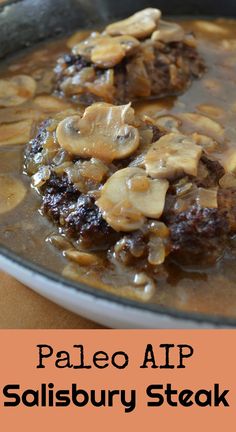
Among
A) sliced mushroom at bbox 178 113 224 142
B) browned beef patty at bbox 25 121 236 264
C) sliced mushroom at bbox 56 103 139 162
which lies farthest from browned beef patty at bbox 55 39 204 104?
browned beef patty at bbox 25 121 236 264

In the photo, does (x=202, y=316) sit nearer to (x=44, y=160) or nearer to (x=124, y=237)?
(x=124, y=237)

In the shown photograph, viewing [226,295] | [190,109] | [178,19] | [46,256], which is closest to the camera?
[226,295]

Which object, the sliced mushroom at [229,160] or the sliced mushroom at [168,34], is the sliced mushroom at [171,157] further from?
the sliced mushroom at [168,34]

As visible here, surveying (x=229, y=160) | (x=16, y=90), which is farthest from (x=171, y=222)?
(x=16, y=90)

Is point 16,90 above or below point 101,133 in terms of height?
below

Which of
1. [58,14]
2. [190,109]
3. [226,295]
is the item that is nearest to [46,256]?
[226,295]

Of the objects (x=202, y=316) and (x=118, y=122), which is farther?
(x=118, y=122)

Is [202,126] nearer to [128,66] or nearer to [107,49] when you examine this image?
[128,66]

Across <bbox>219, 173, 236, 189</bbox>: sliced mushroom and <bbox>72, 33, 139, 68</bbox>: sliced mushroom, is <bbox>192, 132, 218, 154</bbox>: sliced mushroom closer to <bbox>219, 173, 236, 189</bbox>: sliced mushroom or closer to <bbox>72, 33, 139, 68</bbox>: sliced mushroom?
<bbox>219, 173, 236, 189</bbox>: sliced mushroom
